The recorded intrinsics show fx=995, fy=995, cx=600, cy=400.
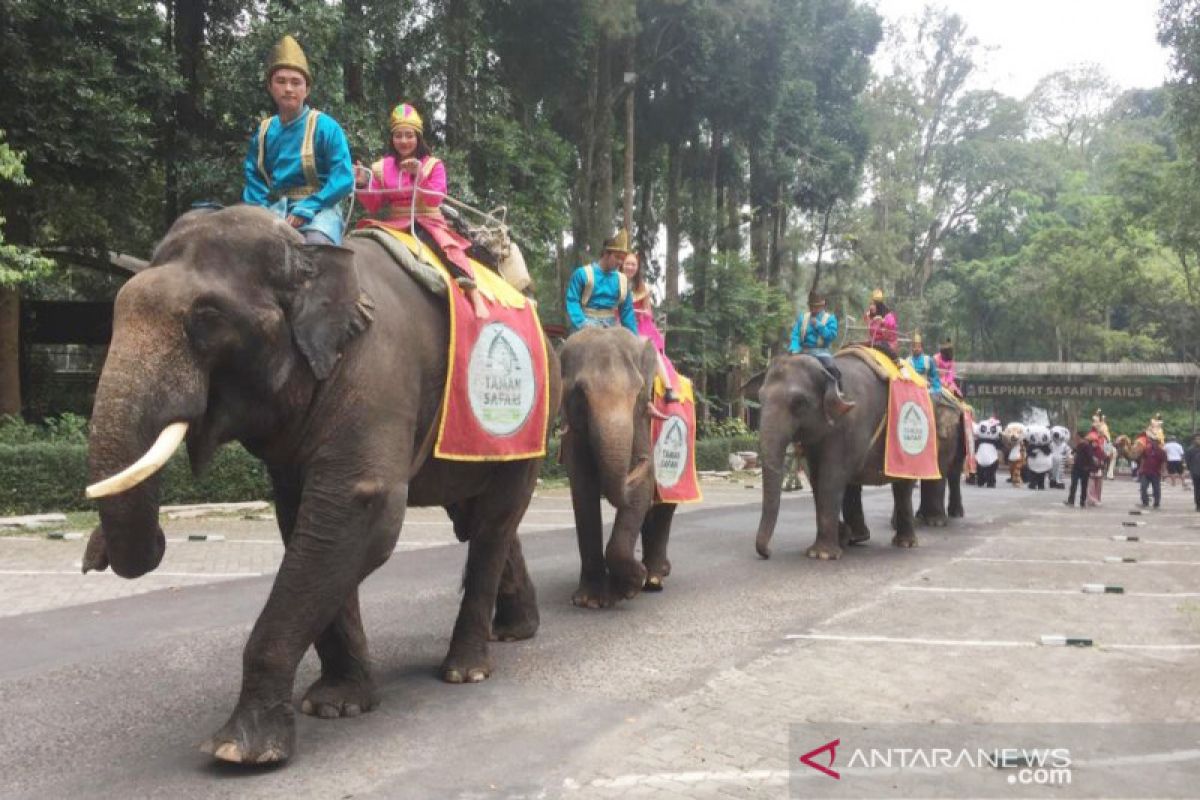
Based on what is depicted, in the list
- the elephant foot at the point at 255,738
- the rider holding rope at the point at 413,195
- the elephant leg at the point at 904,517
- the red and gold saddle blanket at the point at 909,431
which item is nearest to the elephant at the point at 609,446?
the rider holding rope at the point at 413,195

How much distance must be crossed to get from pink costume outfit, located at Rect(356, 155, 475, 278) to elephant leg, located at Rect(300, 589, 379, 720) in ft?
5.81

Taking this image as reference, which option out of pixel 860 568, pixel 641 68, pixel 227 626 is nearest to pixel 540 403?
→ pixel 227 626

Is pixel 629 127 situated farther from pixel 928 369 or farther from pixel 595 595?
pixel 595 595

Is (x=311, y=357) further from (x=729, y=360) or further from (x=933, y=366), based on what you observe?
(x=729, y=360)

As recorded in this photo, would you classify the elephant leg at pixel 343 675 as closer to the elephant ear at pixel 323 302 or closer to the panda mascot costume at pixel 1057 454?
the elephant ear at pixel 323 302

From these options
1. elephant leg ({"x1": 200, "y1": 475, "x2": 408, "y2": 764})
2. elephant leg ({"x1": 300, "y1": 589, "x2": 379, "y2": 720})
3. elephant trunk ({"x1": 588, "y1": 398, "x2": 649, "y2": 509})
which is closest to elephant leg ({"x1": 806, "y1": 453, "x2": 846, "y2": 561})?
elephant trunk ({"x1": 588, "y1": 398, "x2": 649, "y2": 509})

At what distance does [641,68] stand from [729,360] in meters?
8.04

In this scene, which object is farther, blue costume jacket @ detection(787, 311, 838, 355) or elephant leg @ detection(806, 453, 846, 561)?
blue costume jacket @ detection(787, 311, 838, 355)

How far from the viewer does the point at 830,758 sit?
3871 millimetres

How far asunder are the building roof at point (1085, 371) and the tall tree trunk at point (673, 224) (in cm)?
1460

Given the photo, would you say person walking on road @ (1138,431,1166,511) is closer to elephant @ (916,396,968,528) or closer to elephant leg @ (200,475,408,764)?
elephant @ (916,396,968,528)

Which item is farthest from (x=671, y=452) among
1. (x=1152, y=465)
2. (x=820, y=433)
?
(x=1152, y=465)

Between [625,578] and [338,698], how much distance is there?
273 centimetres

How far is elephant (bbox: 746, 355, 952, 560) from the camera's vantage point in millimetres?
9367
